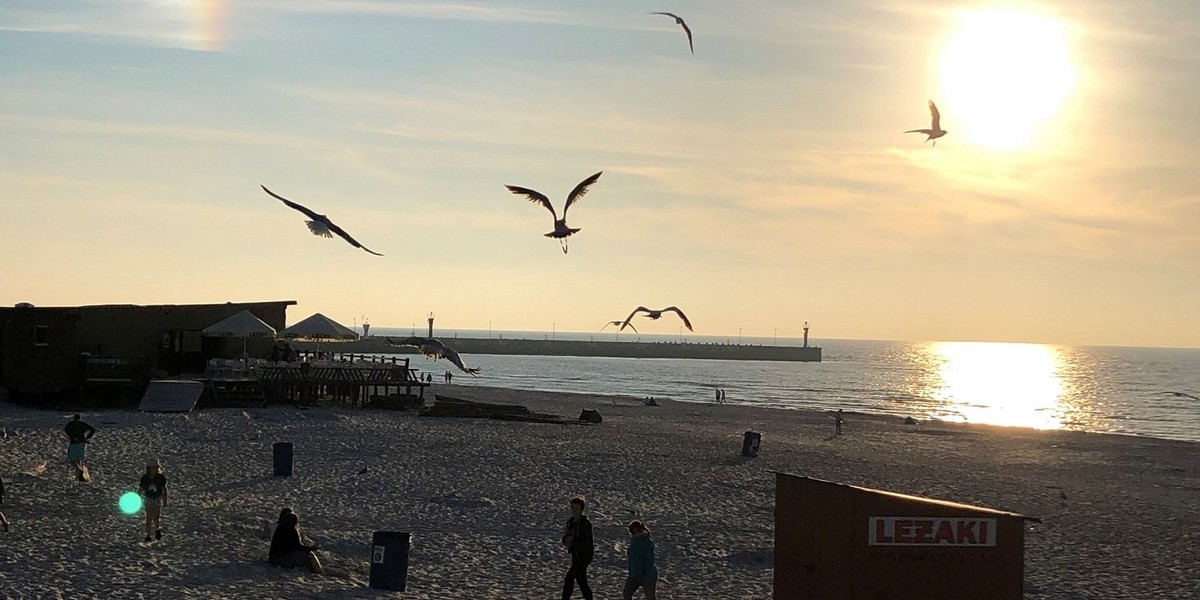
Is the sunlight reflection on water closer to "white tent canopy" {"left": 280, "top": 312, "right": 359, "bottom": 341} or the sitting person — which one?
"white tent canopy" {"left": 280, "top": 312, "right": 359, "bottom": 341}

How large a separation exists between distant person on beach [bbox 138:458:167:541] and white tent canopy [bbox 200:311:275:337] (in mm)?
22362

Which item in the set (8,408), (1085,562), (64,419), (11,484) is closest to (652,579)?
(1085,562)

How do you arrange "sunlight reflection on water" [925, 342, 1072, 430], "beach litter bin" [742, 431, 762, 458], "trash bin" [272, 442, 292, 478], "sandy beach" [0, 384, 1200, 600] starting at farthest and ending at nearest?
"sunlight reflection on water" [925, 342, 1072, 430], "beach litter bin" [742, 431, 762, 458], "trash bin" [272, 442, 292, 478], "sandy beach" [0, 384, 1200, 600]

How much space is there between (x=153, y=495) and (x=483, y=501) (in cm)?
732

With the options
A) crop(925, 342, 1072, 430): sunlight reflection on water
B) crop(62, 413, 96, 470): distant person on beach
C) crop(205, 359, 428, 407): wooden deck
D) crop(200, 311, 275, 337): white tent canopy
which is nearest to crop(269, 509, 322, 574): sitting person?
crop(62, 413, 96, 470): distant person on beach

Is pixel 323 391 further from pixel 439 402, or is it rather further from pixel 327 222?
pixel 327 222

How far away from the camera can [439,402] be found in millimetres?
40781

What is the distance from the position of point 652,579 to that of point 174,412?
24.5 meters

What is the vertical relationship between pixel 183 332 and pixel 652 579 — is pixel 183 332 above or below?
above

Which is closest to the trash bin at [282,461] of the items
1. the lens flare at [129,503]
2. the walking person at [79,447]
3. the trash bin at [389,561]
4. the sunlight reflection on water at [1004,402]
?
the walking person at [79,447]

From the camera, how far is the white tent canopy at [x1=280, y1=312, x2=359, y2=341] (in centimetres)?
3778

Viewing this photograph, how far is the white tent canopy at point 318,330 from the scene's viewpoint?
3778cm

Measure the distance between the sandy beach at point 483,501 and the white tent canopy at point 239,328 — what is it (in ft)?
10.6

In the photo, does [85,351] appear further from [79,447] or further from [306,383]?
[79,447]
